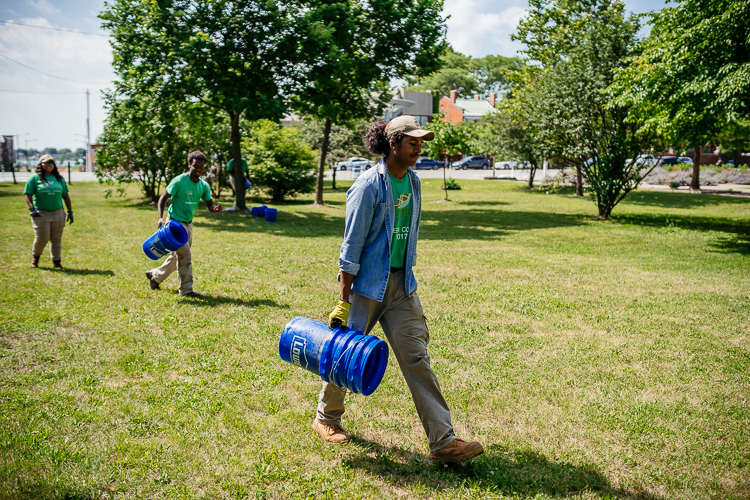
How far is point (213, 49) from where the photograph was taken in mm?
16828

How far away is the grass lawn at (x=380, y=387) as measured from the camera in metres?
3.50

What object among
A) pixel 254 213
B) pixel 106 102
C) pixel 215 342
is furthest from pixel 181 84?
pixel 215 342

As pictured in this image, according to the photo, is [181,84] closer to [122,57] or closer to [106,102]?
[122,57]

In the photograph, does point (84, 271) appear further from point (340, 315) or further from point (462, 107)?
point (462, 107)

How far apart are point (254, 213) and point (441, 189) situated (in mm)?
19418

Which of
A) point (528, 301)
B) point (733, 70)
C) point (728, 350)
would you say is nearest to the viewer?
point (728, 350)

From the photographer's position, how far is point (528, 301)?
7844 mm

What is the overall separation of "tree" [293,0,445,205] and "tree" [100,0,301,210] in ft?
2.86

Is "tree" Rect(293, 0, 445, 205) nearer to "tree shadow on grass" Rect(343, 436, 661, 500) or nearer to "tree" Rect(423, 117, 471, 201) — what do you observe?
"tree" Rect(423, 117, 471, 201)

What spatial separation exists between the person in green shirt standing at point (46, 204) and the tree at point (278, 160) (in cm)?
1459

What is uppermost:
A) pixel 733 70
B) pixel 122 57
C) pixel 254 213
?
pixel 122 57

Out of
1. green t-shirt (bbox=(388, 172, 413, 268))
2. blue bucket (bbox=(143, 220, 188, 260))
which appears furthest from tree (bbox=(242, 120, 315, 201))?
green t-shirt (bbox=(388, 172, 413, 268))

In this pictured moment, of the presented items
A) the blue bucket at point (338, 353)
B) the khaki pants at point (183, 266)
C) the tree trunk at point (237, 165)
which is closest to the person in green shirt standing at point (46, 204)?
the khaki pants at point (183, 266)

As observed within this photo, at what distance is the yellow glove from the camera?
3520mm
